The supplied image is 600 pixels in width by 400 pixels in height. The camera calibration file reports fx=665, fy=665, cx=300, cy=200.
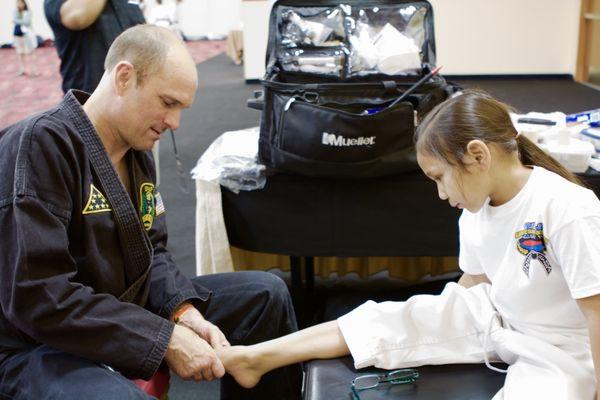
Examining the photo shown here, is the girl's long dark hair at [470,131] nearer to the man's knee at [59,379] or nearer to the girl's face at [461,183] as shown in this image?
the girl's face at [461,183]

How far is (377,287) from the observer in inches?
98.1

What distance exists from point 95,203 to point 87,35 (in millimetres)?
1239

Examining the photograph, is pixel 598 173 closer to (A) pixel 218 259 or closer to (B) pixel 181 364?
(A) pixel 218 259

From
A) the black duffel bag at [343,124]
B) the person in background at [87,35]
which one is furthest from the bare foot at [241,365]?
the person in background at [87,35]

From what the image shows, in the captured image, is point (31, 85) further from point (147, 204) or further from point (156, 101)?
point (156, 101)

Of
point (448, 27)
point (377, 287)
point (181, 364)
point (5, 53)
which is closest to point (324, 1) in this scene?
point (377, 287)

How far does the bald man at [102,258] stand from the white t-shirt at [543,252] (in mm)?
509

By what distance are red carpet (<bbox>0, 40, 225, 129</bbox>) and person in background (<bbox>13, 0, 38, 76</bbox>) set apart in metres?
0.12

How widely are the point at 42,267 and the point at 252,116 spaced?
14.9 ft

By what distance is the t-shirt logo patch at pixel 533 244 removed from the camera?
1.21 m

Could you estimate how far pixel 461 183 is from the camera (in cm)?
128

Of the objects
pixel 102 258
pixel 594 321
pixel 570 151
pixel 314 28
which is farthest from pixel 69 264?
pixel 570 151

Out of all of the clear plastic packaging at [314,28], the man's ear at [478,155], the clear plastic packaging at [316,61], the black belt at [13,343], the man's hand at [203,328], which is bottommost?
the man's hand at [203,328]

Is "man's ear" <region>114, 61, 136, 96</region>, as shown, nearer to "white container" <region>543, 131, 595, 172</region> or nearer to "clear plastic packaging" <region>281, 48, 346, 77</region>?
Result: "clear plastic packaging" <region>281, 48, 346, 77</region>
